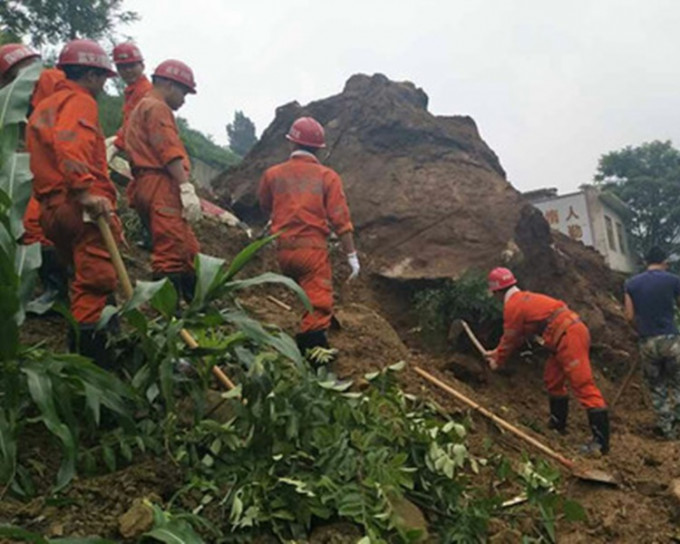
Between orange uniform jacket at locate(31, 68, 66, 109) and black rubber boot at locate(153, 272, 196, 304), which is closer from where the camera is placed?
orange uniform jacket at locate(31, 68, 66, 109)

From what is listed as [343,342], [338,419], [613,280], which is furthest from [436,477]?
[613,280]

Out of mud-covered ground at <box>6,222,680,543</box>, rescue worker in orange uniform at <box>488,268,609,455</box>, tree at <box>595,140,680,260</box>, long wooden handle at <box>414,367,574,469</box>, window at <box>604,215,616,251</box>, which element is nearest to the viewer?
mud-covered ground at <box>6,222,680,543</box>

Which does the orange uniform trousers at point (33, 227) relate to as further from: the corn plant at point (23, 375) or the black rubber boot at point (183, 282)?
the corn plant at point (23, 375)

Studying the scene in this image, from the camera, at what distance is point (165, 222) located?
13.8 ft

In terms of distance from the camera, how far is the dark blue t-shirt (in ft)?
21.3

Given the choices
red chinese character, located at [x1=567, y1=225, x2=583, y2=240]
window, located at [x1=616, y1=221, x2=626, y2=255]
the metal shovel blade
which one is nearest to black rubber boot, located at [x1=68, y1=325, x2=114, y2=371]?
the metal shovel blade

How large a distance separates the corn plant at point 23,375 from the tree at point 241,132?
4029 cm

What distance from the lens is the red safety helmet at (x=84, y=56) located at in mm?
3721

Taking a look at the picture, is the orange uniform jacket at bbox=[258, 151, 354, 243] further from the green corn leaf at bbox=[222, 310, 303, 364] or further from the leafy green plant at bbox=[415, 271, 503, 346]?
the leafy green plant at bbox=[415, 271, 503, 346]

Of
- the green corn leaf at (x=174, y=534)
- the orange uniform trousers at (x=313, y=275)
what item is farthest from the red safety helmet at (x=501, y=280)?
the green corn leaf at (x=174, y=534)

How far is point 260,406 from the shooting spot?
2678mm

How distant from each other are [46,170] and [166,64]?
57.2 inches

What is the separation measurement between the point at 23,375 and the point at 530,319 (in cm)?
417

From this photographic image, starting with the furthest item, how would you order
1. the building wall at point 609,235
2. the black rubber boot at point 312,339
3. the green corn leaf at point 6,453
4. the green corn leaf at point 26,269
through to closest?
1. the building wall at point 609,235
2. the black rubber boot at point 312,339
3. the green corn leaf at point 26,269
4. the green corn leaf at point 6,453
